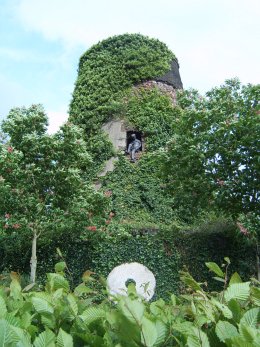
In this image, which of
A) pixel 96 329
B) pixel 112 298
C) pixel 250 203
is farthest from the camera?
pixel 250 203

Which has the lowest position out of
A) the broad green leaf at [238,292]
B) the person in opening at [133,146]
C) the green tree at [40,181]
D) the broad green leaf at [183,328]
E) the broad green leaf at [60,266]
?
the broad green leaf at [183,328]

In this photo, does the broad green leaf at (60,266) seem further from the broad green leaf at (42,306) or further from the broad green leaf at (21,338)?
the broad green leaf at (21,338)

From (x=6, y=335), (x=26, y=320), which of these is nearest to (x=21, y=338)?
(x=6, y=335)

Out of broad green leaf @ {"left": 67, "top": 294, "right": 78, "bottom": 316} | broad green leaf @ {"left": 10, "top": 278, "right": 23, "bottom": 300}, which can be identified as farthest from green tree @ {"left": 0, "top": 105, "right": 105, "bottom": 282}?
broad green leaf @ {"left": 67, "top": 294, "right": 78, "bottom": 316}

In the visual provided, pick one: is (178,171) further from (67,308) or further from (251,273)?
(67,308)

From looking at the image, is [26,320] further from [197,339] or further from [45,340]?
[197,339]

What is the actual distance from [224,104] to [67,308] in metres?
10.2

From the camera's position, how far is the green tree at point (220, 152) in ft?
35.3

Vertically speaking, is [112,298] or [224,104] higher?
[224,104]

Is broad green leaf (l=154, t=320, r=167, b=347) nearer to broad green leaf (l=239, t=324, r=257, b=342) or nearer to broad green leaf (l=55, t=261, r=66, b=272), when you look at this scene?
broad green leaf (l=239, t=324, r=257, b=342)

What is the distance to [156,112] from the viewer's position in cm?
1648

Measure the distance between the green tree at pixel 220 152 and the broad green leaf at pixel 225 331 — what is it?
912cm

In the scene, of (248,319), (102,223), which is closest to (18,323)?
(248,319)

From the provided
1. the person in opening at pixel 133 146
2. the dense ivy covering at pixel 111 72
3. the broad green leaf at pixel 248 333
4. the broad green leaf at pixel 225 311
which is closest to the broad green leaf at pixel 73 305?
the broad green leaf at pixel 225 311
